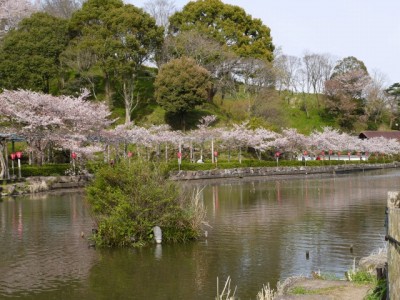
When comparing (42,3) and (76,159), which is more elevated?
(42,3)

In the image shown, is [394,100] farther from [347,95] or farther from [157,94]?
[157,94]

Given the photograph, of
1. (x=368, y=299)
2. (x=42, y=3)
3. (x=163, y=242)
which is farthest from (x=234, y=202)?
(x=42, y=3)

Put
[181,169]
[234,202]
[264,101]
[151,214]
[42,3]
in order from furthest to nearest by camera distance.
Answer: [42,3] → [264,101] → [181,169] → [234,202] → [151,214]

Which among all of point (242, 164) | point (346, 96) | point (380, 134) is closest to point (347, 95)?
point (346, 96)

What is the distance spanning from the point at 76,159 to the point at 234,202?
22867 millimetres

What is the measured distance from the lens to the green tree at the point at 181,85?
6575 centimetres

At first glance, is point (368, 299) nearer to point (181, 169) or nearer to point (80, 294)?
point (80, 294)

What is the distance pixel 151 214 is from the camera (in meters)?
17.3

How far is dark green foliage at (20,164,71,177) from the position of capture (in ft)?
141

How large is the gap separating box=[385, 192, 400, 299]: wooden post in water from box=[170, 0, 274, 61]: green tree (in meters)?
72.9

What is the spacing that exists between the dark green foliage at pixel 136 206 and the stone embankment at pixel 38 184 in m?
22.2

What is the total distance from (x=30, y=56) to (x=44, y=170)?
20381 millimetres

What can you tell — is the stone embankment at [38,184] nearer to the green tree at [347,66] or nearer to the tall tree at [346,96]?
the tall tree at [346,96]

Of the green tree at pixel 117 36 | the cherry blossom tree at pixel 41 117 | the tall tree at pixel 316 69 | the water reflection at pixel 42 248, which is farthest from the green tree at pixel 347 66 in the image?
the water reflection at pixel 42 248
